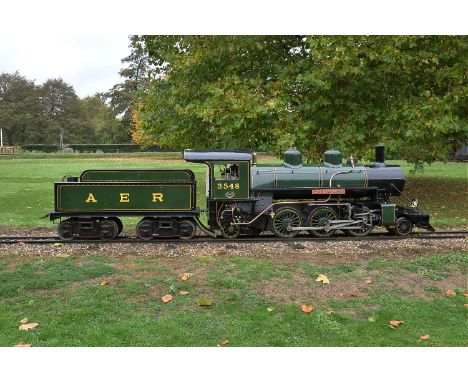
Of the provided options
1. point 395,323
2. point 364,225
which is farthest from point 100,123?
point 395,323

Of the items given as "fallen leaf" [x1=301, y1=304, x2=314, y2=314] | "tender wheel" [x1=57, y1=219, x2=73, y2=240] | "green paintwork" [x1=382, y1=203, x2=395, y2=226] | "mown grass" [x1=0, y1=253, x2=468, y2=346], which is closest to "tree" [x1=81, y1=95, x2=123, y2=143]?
"tender wheel" [x1=57, y1=219, x2=73, y2=240]

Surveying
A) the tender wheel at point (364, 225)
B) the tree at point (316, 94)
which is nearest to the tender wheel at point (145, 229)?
the tree at point (316, 94)

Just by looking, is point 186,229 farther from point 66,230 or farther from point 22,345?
point 22,345

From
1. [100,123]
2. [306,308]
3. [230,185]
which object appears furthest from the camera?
[100,123]

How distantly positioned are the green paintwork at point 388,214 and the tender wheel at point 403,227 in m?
0.39

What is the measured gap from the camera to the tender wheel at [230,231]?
10758 mm

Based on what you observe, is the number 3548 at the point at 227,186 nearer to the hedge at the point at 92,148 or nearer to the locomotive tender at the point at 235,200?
the locomotive tender at the point at 235,200

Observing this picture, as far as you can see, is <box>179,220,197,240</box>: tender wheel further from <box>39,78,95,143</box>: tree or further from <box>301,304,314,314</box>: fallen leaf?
→ <box>39,78,95,143</box>: tree

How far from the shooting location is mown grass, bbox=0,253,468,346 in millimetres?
5508

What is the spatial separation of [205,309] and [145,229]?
4.54 metres

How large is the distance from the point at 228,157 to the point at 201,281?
148 inches

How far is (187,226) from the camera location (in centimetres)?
1060

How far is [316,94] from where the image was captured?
14312mm

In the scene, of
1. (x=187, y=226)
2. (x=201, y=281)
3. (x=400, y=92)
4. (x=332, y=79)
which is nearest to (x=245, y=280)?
(x=201, y=281)
